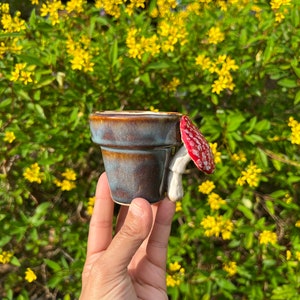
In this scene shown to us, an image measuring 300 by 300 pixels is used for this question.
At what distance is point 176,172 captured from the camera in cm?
94

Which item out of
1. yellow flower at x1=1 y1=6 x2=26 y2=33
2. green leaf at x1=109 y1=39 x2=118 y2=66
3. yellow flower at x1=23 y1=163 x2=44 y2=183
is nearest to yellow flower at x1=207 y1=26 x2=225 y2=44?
green leaf at x1=109 y1=39 x2=118 y2=66

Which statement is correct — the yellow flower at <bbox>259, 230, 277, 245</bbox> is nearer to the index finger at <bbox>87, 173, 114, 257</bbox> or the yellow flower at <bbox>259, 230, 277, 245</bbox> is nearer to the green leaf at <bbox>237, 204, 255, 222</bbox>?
the green leaf at <bbox>237, 204, 255, 222</bbox>

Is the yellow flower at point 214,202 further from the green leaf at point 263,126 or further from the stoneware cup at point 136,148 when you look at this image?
the stoneware cup at point 136,148

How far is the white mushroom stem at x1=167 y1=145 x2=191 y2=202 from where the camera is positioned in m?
0.93

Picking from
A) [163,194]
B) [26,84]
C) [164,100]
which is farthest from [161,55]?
[163,194]

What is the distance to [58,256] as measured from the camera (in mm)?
1923

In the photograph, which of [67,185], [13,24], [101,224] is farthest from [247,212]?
[13,24]

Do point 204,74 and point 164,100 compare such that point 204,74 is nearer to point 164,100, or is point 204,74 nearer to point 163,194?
point 164,100

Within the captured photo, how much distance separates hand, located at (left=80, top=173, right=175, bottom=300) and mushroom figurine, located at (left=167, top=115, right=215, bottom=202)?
11cm

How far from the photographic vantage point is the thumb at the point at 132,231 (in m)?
0.85

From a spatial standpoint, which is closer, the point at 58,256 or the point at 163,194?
the point at 163,194

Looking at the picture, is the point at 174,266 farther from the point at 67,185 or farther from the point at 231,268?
the point at 67,185

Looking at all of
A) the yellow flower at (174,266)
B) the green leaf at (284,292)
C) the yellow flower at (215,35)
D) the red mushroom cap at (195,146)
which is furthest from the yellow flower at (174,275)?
the yellow flower at (215,35)

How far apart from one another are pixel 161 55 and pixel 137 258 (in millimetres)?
897
